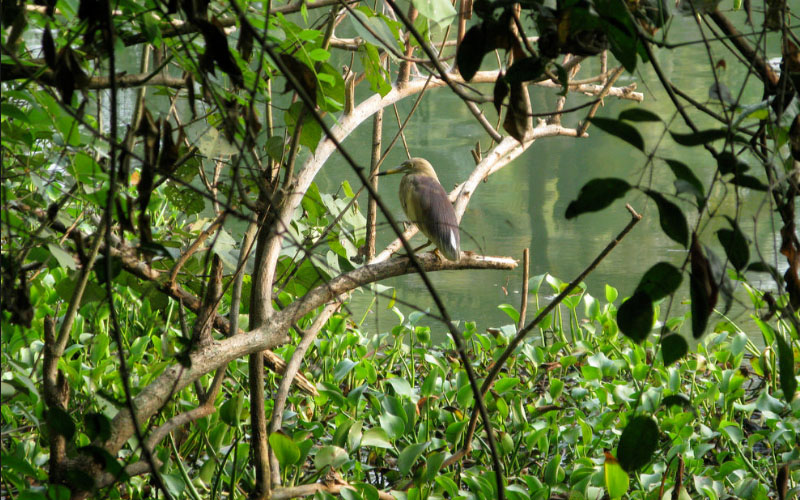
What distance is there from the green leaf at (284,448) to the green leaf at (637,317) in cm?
93

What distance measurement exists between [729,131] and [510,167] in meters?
4.50

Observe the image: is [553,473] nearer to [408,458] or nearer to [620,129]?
[408,458]

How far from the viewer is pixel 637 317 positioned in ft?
2.09

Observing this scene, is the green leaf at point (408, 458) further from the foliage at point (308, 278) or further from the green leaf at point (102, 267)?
the green leaf at point (102, 267)

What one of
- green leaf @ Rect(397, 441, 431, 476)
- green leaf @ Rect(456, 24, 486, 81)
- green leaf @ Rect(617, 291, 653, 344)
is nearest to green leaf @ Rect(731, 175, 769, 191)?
green leaf @ Rect(617, 291, 653, 344)

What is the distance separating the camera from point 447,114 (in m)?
5.71

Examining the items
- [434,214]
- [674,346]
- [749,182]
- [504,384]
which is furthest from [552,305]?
[434,214]

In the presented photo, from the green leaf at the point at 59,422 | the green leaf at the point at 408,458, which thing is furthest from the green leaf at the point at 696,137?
→ the green leaf at the point at 408,458

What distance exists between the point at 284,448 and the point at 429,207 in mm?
1014

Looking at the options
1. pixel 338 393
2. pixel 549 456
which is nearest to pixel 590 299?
pixel 549 456

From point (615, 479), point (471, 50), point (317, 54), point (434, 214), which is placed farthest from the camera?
point (434, 214)

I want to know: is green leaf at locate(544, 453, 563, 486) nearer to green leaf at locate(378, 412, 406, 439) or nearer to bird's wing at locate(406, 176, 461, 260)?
green leaf at locate(378, 412, 406, 439)

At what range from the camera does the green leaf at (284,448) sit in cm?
144

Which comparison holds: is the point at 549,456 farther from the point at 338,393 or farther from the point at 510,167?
the point at 510,167
